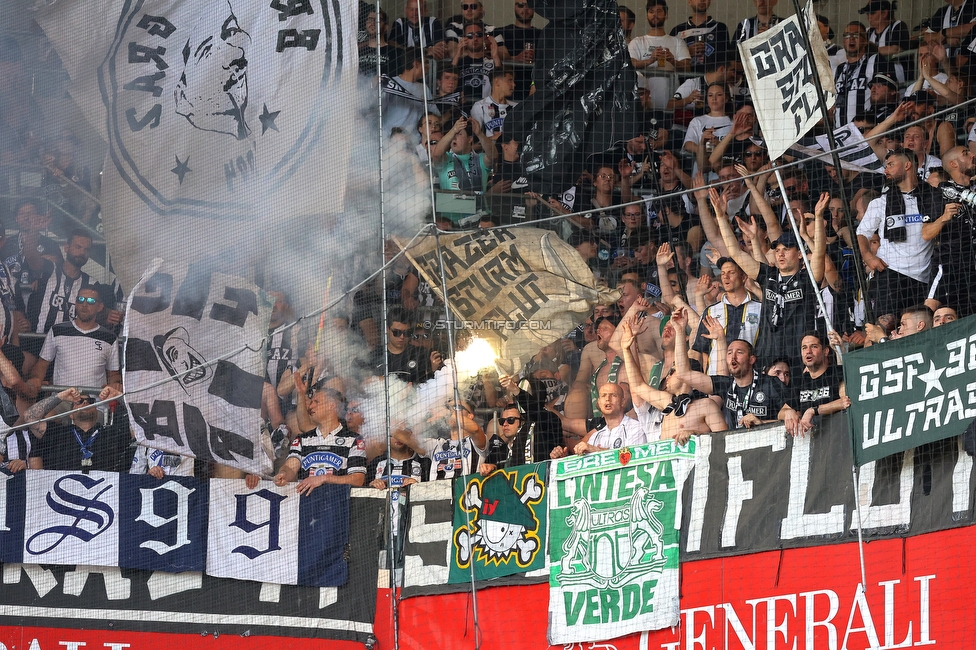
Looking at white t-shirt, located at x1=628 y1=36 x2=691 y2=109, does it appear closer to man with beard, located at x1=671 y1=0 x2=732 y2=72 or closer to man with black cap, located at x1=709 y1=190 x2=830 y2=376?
man with beard, located at x1=671 y1=0 x2=732 y2=72

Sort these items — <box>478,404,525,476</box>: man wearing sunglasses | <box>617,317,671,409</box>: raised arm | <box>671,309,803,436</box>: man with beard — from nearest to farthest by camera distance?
<box>671,309,803,436</box>: man with beard → <box>617,317,671,409</box>: raised arm → <box>478,404,525,476</box>: man wearing sunglasses

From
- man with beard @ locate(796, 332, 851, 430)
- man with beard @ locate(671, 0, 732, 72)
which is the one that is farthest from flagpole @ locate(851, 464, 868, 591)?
man with beard @ locate(671, 0, 732, 72)

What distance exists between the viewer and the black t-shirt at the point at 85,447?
7.27 metres

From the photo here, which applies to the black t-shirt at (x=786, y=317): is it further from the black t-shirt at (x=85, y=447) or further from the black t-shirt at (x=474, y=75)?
the black t-shirt at (x=85, y=447)

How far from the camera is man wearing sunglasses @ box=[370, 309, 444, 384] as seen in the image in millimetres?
6848

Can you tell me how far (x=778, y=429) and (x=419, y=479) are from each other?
205cm

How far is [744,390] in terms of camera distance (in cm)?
586

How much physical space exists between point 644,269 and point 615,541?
1.49 metres

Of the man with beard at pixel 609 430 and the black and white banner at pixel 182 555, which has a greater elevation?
the man with beard at pixel 609 430

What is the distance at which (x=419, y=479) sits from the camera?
676 centimetres

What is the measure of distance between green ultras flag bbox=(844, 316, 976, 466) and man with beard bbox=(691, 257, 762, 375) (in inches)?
27.8

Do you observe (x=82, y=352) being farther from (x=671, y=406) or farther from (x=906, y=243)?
(x=906, y=243)

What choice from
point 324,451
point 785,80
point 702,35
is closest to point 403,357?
point 324,451

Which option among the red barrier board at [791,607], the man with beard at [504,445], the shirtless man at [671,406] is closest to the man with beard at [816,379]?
the shirtless man at [671,406]
